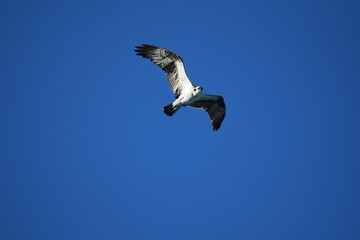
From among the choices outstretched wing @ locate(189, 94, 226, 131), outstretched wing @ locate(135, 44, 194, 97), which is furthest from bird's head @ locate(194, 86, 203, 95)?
outstretched wing @ locate(189, 94, 226, 131)

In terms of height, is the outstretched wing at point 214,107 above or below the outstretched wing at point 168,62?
below

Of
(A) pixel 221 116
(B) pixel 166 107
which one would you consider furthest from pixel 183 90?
(A) pixel 221 116

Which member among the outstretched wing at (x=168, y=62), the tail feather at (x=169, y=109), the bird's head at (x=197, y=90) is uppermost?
the outstretched wing at (x=168, y=62)

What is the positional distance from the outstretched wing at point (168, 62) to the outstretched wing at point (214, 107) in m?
1.00

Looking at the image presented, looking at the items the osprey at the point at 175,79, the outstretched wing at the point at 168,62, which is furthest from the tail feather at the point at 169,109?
the outstretched wing at the point at 168,62

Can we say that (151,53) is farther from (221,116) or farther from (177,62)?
(221,116)

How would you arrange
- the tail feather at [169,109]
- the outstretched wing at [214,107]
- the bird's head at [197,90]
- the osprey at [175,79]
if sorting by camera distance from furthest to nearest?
the outstretched wing at [214,107] < the tail feather at [169,109] < the osprey at [175,79] < the bird's head at [197,90]

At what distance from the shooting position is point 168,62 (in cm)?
1507

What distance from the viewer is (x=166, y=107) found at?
49.8ft

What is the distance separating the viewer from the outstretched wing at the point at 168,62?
49.0 feet

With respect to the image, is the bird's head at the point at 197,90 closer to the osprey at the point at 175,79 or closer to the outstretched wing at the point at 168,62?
the osprey at the point at 175,79

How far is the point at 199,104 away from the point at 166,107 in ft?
5.01

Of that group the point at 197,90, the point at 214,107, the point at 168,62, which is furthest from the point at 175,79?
the point at 214,107

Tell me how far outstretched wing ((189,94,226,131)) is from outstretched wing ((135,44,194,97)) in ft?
3.27
